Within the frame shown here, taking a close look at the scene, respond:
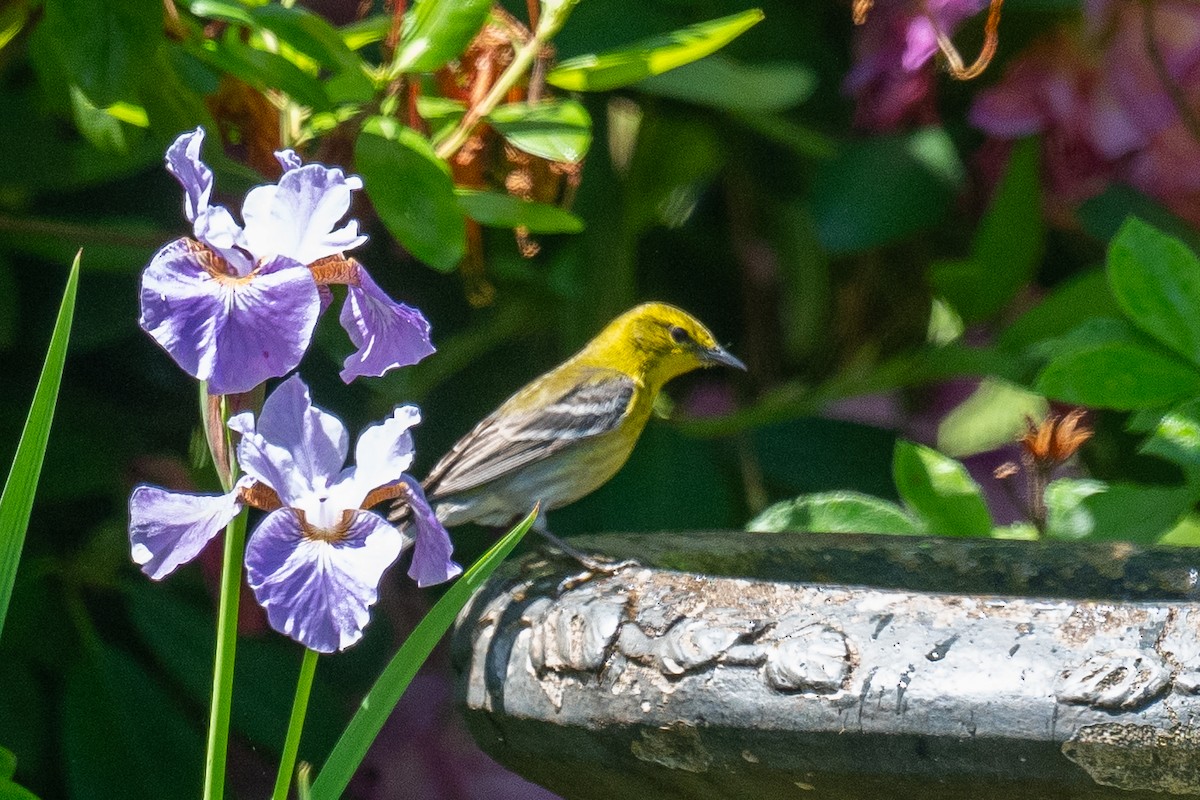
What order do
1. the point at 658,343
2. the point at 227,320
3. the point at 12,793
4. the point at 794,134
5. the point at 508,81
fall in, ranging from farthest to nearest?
the point at 658,343 < the point at 794,134 < the point at 508,81 < the point at 12,793 < the point at 227,320

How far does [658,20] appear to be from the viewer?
137cm

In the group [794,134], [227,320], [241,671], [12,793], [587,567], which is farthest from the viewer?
[794,134]

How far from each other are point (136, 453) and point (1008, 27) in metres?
0.91

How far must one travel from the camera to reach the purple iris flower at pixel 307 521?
64cm

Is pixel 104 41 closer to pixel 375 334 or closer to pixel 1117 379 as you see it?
pixel 375 334

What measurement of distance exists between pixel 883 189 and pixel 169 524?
88cm

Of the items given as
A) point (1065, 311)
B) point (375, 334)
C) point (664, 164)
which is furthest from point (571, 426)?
point (375, 334)

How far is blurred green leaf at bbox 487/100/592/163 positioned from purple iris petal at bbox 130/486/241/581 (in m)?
0.45

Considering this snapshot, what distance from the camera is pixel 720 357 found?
1.55 m

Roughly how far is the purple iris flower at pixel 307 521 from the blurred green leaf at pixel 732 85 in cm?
68

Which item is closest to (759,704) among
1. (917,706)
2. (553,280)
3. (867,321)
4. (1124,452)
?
(917,706)

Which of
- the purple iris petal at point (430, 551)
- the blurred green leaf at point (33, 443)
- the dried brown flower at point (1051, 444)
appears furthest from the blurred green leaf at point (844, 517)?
the blurred green leaf at point (33, 443)

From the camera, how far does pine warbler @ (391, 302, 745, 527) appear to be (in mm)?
1426

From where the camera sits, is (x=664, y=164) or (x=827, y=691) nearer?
(x=827, y=691)
